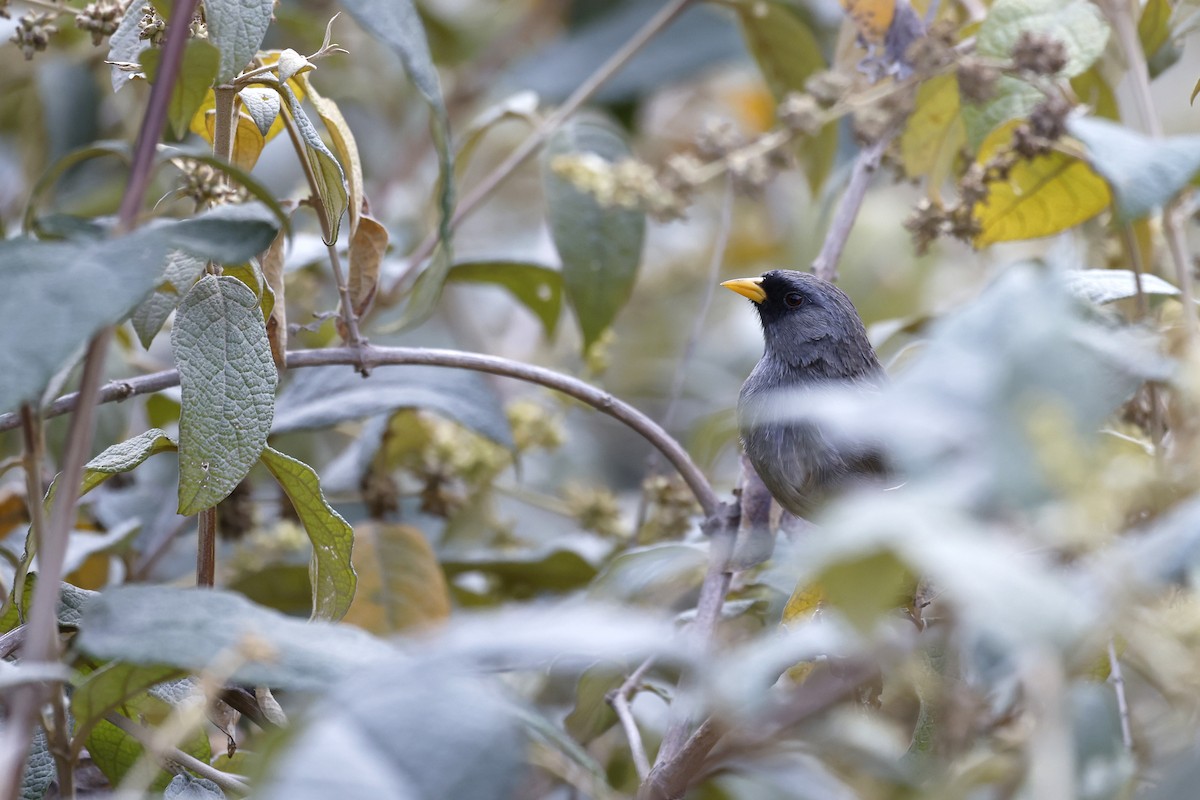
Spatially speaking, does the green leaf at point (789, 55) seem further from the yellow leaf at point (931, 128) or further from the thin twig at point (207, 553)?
the thin twig at point (207, 553)

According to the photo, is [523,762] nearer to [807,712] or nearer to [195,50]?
[807,712]

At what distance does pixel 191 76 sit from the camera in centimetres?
Result: 116

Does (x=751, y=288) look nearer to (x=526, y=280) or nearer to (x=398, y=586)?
(x=526, y=280)

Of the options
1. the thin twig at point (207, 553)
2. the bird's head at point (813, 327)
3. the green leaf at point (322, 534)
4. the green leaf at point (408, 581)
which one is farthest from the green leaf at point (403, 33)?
the bird's head at point (813, 327)

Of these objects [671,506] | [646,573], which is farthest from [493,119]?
[646,573]

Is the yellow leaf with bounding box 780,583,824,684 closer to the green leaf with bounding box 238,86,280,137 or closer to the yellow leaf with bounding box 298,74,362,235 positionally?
the yellow leaf with bounding box 298,74,362,235

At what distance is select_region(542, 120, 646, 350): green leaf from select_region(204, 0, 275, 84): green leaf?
40.4 inches

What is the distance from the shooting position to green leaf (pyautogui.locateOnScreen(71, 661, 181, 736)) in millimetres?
988

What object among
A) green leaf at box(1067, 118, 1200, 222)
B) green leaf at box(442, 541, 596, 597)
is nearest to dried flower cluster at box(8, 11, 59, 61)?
green leaf at box(442, 541, 596, 597)

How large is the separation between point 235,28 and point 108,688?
2.10 feet

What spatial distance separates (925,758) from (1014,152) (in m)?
0.83

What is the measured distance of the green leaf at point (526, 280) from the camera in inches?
89.4

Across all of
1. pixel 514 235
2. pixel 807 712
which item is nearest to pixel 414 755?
pixel 807 712

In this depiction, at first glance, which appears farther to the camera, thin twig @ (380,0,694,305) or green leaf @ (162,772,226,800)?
thin twig @ (380,0,694,305)
